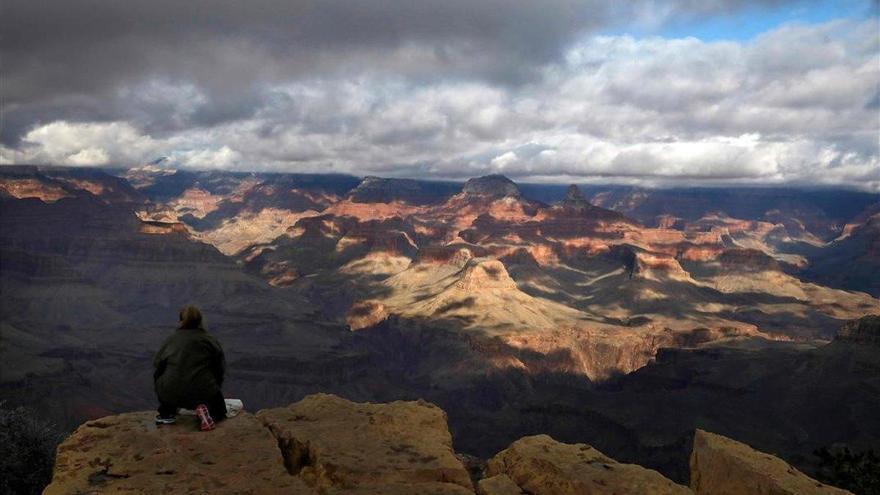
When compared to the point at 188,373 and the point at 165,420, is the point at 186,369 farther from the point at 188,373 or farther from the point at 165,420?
the point at 165,420

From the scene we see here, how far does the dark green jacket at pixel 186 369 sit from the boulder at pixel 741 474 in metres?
12.4

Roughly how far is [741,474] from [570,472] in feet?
14.1

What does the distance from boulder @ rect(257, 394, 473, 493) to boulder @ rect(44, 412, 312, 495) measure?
789mm

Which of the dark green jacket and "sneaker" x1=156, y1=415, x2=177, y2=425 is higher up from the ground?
the dark green jacket

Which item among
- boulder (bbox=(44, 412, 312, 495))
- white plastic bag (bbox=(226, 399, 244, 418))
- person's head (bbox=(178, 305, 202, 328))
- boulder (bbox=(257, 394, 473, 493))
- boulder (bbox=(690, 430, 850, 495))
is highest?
person's head (bbox=(178, 305, 202, 328))

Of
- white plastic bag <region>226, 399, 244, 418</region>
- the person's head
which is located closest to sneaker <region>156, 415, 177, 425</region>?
white plastic bag <region>226, 399, 244, 418</region>

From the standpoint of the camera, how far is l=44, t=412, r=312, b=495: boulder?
11984mm

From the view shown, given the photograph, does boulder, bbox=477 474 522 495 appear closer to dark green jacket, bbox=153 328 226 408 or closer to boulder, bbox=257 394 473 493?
boulder, bbox=257 394 473 493

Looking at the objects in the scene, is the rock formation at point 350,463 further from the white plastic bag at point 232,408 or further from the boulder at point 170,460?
the white plastic bag at point 232,408

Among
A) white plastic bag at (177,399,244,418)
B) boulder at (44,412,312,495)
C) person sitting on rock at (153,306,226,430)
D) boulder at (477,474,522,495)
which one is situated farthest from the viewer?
white plastic bag at (177,399,244,418)

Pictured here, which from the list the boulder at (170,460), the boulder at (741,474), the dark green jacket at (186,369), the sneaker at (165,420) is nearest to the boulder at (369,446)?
the boulder at (170,460)

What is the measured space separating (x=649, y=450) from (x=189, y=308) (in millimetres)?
107648

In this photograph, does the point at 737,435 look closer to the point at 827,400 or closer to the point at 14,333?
the point at 827,400

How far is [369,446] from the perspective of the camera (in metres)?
14.8
